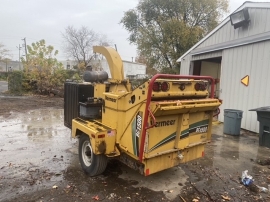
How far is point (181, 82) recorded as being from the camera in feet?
11.4

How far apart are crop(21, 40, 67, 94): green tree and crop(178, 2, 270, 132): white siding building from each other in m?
12.1

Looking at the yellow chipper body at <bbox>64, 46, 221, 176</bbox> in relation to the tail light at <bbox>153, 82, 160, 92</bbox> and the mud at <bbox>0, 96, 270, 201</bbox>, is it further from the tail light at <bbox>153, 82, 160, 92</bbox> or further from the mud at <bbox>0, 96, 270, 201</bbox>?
the mud at <bbox>0, 96, 270, 201</bbox>

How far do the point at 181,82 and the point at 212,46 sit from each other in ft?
24.4

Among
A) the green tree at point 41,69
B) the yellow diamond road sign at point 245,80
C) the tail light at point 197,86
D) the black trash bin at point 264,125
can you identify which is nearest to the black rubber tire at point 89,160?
the tail light at point 197,86

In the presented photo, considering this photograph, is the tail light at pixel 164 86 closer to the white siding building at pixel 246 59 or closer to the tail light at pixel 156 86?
the tail light at pixel 156 86

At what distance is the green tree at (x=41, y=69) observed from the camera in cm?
1753

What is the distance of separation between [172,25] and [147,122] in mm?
18814

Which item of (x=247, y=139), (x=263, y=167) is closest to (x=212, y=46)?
(x=247, y=139)

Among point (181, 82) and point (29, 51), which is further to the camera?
point (29, 51)

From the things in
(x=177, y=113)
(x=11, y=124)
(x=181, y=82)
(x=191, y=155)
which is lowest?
(x=11, y=124)

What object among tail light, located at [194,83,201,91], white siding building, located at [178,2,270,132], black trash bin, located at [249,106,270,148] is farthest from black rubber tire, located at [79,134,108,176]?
white siding building, located at [178,2,270,132]

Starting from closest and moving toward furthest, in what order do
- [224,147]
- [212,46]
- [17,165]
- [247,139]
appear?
[17,165] → [224,147] → [247,139] → [212,46]

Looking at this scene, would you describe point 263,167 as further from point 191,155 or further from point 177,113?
point 177,113

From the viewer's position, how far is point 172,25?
20219 millimetres
